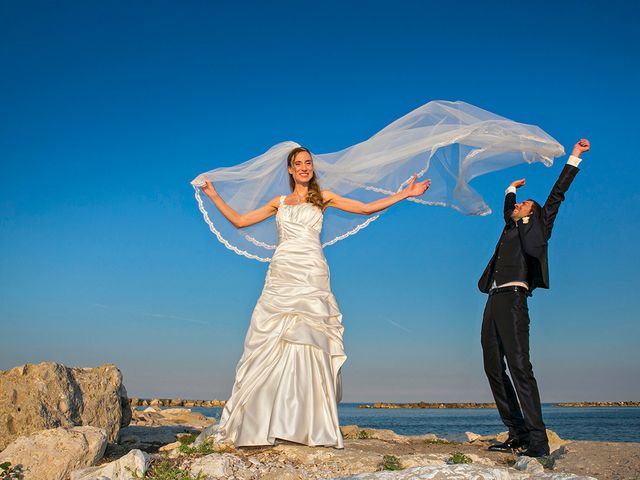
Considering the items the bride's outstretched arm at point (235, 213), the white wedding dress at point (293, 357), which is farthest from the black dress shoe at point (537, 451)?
the bride's outstretched arm at point (235, 213)

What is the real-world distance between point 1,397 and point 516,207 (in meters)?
6.98

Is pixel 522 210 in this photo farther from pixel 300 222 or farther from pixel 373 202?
pixel 300 222

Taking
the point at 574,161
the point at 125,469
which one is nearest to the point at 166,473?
the point at 125,469

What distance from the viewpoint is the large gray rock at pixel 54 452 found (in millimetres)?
6352

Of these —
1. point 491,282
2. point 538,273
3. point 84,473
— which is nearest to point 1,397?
point 84,473

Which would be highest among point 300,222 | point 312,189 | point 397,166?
point 397,166

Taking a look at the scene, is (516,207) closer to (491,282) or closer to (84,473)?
(491,282)

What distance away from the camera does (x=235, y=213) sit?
27.7 ft

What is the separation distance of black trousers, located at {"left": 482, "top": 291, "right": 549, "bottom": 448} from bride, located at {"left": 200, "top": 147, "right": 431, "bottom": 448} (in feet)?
5.85

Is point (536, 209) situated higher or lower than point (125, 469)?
higher

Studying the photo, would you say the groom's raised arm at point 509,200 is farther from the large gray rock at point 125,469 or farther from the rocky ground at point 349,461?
the large gray rock at point 125,469

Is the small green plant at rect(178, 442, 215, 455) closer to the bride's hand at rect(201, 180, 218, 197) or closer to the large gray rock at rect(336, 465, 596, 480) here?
the large gray rock at rect(336, 465, 596, 480)

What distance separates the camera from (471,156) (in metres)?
8.12

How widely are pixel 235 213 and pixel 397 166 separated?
2.29m
